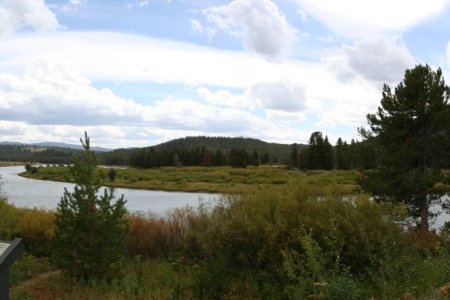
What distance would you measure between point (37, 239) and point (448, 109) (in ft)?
50.4

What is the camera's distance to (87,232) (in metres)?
10.4

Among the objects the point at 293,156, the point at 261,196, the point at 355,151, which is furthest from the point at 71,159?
the point at 293,156

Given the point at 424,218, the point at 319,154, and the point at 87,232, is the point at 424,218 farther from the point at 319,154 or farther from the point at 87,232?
the point at 319,154

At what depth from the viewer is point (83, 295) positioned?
29.0 feet

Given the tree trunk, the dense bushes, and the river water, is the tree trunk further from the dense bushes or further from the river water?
the river water

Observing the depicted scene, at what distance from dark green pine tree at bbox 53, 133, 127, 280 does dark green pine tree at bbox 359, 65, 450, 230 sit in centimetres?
1248

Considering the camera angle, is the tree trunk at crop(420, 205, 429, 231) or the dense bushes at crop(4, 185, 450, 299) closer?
the dense bushes at crop(4, 185, 450, 299)

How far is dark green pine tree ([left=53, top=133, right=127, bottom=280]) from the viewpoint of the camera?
1035cm

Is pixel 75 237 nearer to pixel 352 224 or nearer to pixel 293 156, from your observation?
pixel 352 224

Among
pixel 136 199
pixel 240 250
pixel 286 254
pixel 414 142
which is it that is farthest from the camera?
pixel 136 199

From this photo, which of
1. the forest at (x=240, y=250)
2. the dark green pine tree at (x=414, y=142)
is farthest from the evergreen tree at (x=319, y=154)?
the forest at (x=240, y=250)

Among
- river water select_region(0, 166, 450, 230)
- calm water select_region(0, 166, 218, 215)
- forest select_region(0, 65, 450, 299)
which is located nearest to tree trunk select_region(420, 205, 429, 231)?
forest select_region(0, 65, 450, 299)

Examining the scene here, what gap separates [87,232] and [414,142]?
1399 centimetres

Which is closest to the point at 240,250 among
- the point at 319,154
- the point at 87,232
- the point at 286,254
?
the point at 286,254
